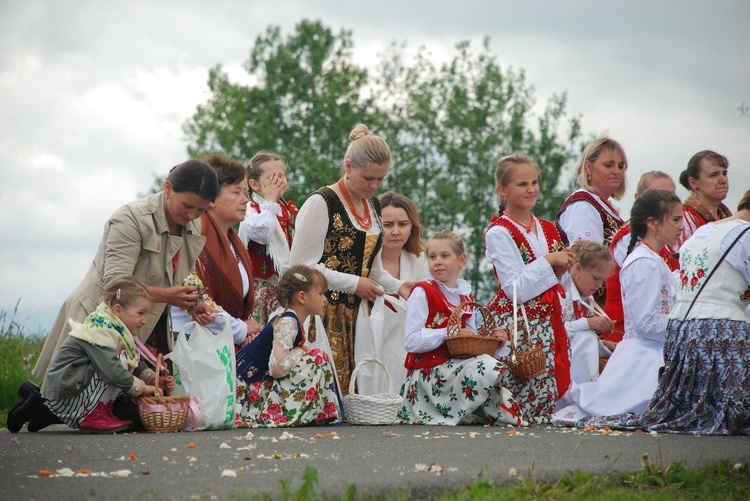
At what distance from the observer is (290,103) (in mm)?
37812

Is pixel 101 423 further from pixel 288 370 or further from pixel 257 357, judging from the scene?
pixel 288 370

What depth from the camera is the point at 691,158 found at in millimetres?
9797

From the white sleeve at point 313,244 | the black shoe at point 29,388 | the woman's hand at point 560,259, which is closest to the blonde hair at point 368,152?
the white sleeve at point 313,244

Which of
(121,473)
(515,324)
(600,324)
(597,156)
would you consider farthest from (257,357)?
(597,156)

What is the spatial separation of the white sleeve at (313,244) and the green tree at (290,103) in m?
27.0

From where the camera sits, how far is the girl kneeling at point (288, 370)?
778 cm

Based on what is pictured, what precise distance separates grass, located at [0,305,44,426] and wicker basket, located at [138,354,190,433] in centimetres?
112

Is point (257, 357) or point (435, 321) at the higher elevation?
point (435, 321)

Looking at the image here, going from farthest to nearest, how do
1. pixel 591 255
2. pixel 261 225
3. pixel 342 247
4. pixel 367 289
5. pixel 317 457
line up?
pixel 261 225 < pixel 591 255 < pixel 342 247 < pixel 367 289 < pixel 317 457

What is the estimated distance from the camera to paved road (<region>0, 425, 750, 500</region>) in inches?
177

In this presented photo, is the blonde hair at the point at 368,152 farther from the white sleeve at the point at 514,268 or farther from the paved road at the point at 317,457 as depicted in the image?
the paved road at the point at 317,457

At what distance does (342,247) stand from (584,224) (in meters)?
2.39

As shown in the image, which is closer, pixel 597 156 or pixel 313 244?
pixel 313 244

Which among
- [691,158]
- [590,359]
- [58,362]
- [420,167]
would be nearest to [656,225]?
[590,359]
